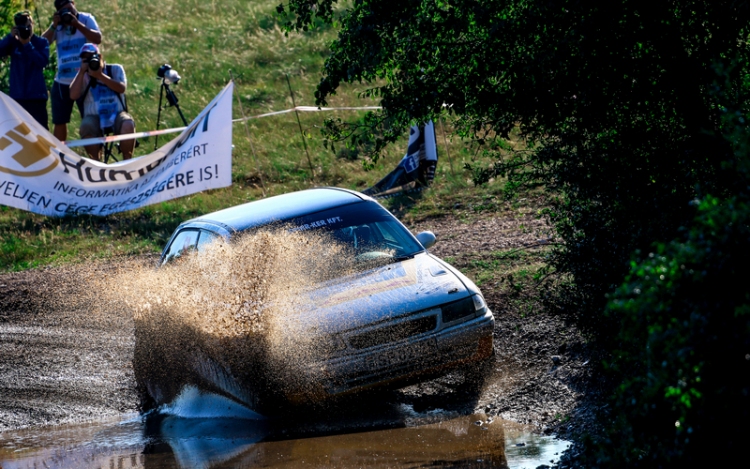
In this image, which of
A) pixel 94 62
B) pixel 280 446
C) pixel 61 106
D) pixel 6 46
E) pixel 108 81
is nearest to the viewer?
pixel 280 446

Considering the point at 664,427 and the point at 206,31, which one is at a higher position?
the point at 206,31

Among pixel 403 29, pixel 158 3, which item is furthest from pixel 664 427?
pixel 158 3

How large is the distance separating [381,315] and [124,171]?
915 centimetres

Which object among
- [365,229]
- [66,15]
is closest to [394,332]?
[365,229]

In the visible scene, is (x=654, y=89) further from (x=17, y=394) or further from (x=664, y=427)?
(x=17, y=394)

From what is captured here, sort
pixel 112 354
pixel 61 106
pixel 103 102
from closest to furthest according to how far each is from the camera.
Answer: pixel 112 354 < pixel 103 102 < pixel 61 106

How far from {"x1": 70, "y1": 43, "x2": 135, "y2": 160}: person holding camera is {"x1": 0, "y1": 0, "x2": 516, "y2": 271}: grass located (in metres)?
1.36

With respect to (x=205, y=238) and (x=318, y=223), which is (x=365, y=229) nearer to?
(x=318, y=223)

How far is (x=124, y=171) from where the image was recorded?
15.1 meters

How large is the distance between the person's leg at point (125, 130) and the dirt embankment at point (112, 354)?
120 inches

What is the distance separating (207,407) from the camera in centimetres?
804

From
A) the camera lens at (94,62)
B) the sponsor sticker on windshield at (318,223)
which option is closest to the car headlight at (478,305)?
the sponsor sticker on windshield at (318,223)

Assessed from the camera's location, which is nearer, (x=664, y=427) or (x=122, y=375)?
(x=664, y=427)

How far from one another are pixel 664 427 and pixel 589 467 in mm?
986
